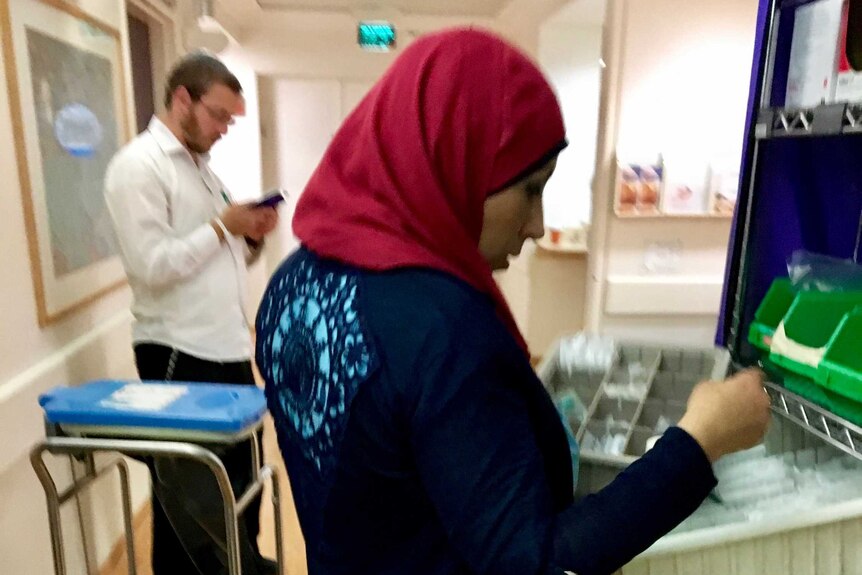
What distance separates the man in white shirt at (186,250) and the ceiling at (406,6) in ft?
8.24

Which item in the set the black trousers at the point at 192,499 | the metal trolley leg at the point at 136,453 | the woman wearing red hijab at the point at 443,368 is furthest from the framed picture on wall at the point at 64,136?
the woman wearing red hijab at the point at 443,368

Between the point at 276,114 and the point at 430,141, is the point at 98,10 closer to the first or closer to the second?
the point at 430,141

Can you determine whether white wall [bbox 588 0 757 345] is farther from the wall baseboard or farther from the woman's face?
the wall baseboard

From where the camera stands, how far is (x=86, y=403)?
3.85 ft

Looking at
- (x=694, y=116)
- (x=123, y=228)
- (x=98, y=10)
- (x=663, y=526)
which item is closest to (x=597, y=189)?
(x=694, y=116)

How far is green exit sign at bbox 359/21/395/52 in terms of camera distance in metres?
4.07

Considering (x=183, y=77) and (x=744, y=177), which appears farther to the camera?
(x=183, y=77)

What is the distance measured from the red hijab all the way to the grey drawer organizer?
634 mm

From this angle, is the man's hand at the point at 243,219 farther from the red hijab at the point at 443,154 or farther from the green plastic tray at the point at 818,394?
the green plastic tray at the point at 818,394

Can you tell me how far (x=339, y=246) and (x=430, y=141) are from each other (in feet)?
0.45

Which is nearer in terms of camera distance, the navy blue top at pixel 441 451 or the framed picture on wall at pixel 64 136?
the navy blue top at pixel 441 451

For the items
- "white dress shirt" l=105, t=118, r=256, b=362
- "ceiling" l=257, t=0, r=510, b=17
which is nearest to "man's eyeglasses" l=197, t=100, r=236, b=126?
"white dress shirt" l=105, t=118, r=256, b=362

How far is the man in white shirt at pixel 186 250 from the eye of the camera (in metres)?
1.57

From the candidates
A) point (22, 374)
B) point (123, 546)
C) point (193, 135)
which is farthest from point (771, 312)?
point (123, 546)
